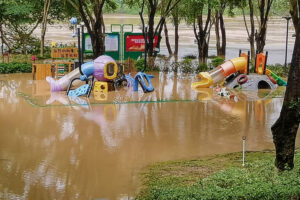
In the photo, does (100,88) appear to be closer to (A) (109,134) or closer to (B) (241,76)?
(B) (241,76)

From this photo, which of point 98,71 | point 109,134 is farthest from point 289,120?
point 98,71

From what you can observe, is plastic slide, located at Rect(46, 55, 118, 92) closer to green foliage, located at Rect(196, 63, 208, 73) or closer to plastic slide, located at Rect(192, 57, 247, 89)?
plastic slide, located at Rect(192, 57, 247, 89)

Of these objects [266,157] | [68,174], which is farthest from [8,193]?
[266,157]

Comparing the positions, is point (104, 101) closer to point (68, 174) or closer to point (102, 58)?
point (102, 58)

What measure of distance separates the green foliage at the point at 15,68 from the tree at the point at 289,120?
18.6 meters

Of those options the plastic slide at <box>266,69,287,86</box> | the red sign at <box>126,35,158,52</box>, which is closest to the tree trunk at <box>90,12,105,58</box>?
the red sign at <box>126,35,158,52</box>

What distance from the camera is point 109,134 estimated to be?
49.6ft

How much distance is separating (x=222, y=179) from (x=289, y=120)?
1.79 metres

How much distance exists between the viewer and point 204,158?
42.4 ft

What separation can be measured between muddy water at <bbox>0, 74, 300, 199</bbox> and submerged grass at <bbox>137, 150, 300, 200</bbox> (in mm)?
567

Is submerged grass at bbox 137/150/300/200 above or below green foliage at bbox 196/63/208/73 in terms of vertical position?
below

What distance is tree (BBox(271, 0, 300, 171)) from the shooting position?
10.5 meters

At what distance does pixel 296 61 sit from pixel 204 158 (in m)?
3.56

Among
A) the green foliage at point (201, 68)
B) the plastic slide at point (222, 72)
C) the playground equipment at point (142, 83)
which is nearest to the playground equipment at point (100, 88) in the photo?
the playground equipment at point (142, 83)
